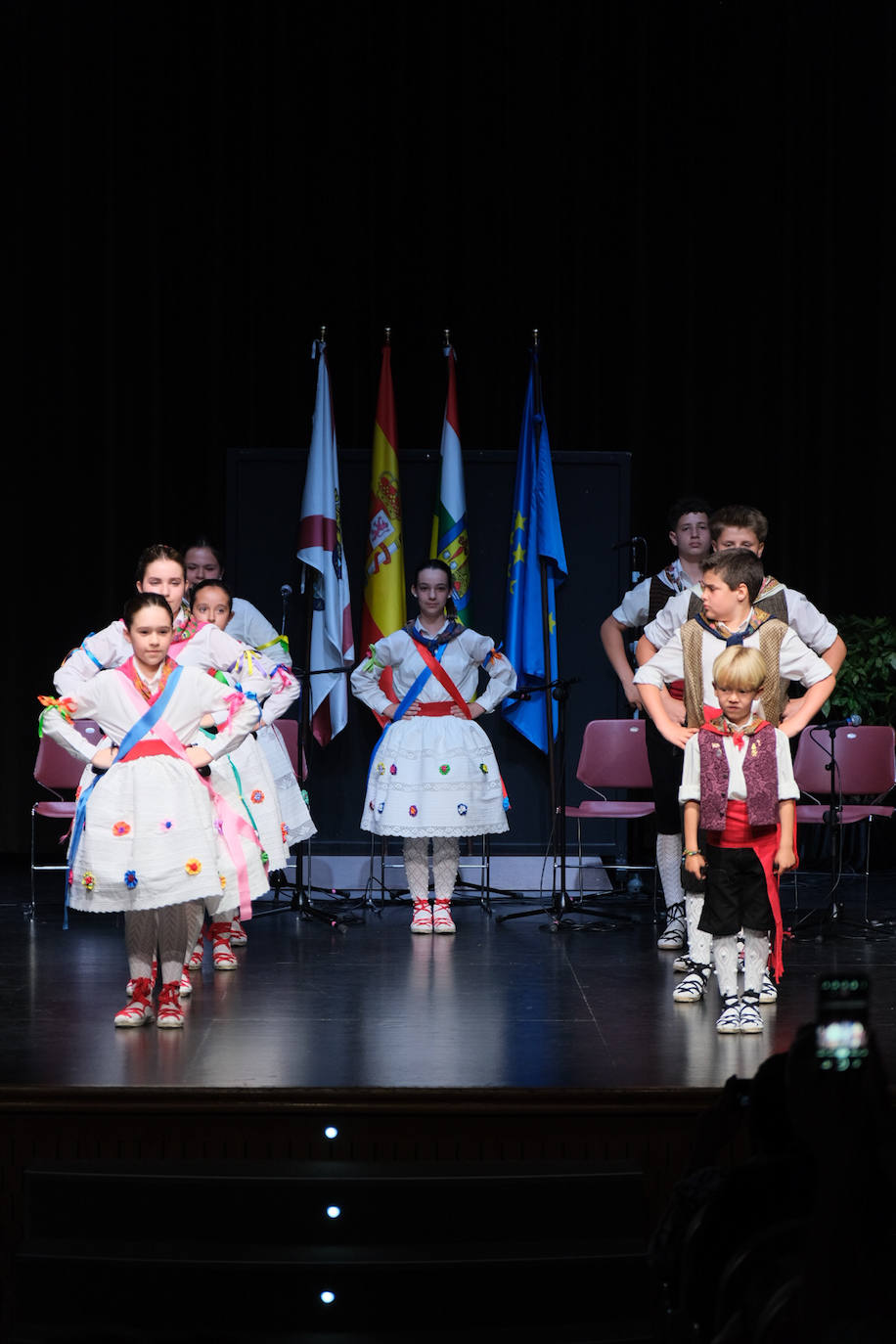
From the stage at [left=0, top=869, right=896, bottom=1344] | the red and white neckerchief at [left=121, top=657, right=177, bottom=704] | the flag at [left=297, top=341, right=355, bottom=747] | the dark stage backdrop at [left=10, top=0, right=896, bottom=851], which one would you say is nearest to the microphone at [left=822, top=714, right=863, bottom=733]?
the stage at [left=0, top=869, right=896, bottom=1344]

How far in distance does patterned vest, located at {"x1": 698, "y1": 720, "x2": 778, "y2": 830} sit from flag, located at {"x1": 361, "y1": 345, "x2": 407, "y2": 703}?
3.29 meters

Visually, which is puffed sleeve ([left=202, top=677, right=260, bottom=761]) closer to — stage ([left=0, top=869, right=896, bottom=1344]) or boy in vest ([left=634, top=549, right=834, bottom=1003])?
stage ([left=0, top=869, right=896, bottom=1344])

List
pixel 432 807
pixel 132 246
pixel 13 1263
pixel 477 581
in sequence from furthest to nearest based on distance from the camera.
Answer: pixel 132 246 → pixel 477 581 → pixel 432 807 → pixel 13 1263

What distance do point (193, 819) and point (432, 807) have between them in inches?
78.8

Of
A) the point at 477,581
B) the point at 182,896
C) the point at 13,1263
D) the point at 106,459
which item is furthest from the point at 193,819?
the point at 106,459

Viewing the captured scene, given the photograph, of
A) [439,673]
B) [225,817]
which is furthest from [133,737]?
[439,673]

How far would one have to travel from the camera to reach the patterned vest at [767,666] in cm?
486

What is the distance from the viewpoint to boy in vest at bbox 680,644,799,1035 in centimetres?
439

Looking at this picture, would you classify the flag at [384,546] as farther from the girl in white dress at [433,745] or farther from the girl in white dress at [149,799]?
the girl in white dress at [149,799]

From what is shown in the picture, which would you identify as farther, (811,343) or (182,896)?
(811,343)

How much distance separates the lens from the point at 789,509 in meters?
8.93

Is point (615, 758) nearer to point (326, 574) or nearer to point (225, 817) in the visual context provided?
point (326, 574)

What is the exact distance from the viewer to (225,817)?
17.0 ft

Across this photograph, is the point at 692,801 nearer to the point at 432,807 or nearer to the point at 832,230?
the point at 432,807
